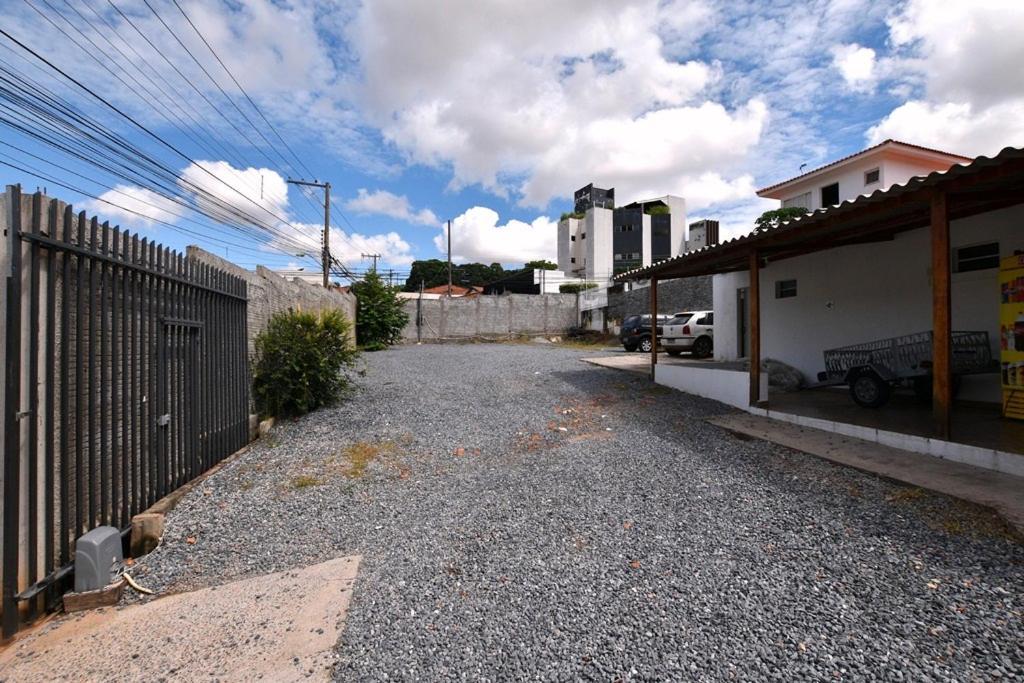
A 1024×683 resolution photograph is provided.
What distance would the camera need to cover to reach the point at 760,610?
8.54 feet

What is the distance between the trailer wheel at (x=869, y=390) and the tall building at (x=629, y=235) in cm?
4261

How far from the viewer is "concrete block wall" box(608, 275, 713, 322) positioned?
63.6 ft

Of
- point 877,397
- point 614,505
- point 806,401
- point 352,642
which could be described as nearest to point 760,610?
point 614,505

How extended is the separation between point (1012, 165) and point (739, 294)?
776 centimetres

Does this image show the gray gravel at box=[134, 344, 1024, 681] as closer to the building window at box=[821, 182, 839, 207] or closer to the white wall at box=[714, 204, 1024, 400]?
the white wall at box=[714, 204, 1024, 400]

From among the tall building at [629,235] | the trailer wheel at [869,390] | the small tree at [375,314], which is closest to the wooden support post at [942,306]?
the trailer wheel at [869,390]

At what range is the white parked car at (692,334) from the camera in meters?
14.6

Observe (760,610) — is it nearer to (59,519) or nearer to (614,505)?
(614,505)

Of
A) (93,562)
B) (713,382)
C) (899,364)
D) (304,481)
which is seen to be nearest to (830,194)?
(899,364)

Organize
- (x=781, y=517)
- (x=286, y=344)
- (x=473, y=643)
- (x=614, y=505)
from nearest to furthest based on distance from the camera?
(x=473, y=643) → (x=781, y=517) → (x=614, y=505) → (x=286, y=344)

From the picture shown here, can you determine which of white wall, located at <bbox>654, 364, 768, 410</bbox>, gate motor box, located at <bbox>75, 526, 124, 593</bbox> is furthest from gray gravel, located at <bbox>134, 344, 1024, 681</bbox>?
white wall, located at <bbox>654, 364, 768, 410</bbox>

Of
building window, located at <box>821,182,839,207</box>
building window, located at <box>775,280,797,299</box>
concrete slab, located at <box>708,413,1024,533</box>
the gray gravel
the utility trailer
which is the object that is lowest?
the gray gravel

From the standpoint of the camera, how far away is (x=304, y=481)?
466 centimetres

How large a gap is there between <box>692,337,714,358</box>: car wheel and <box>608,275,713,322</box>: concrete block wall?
4.13 meters
